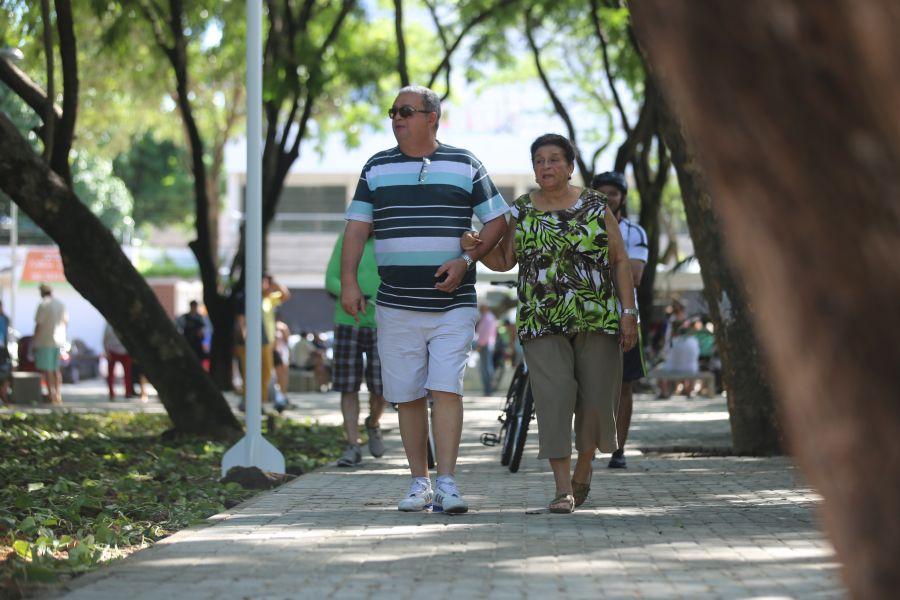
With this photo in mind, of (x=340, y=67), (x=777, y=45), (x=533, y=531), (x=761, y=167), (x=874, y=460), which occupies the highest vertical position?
(x=340, y=67)

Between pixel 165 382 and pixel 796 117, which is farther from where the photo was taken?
pixel 165 382

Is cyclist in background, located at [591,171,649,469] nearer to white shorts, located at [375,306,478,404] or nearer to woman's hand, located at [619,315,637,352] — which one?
woman's hand, located at [619,315,637,352]

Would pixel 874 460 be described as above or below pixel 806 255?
below

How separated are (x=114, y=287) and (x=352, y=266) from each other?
5.28 m

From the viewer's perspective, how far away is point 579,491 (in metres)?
7.51

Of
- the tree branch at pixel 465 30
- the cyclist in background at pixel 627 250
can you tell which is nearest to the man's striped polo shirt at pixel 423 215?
the cyclist in background at pixel 627 250

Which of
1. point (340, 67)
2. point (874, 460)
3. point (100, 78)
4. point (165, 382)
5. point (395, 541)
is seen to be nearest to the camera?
point (874, 460)

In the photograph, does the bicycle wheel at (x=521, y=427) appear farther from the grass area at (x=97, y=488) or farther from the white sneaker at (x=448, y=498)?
the white sneaker at (x=448, y=498)

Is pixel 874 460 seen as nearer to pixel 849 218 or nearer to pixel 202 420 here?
pixel 849 218

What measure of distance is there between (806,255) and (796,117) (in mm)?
221

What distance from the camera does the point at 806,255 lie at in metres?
2.38

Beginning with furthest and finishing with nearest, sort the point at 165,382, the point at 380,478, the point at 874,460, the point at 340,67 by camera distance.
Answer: the point at 340,67
the point at 165,382
the point at 380,478
the point at 874,460

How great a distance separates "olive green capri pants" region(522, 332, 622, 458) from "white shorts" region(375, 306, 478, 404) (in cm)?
34

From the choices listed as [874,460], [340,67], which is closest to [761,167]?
[874,460]
